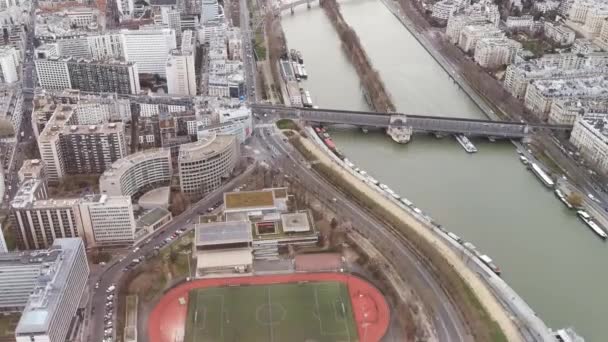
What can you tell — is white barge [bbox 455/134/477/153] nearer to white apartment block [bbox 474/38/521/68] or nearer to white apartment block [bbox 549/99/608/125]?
white apartment block [bbox 549/99/608/125]

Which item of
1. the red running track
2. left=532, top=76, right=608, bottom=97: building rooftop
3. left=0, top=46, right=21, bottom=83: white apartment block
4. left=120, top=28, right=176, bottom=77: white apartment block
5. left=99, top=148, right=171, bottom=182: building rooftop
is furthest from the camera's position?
left=120, top=28, right=176, bottom=77: white apartment block

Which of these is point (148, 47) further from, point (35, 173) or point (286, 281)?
point (286, 281)

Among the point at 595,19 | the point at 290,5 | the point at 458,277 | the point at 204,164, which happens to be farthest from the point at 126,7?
the point at 458,277

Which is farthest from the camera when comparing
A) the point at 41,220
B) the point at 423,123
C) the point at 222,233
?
the point at 423,123

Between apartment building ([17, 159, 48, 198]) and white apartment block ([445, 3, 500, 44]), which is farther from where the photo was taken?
white apartment block ([445, 3, 500, 44])

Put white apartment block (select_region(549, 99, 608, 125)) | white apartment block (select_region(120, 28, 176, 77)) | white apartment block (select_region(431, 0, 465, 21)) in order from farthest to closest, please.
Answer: white apartment block (select_region(431, 0, 465, 21)) < white apartment block (select_region(120, 28, 176, 77)) < white apartment block (select_region(549, 99, 608, 125))

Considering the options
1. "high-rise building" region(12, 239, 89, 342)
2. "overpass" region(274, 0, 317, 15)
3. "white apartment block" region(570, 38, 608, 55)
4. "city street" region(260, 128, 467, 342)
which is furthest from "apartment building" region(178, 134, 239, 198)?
"overpass" region(274, 0, 317, 15)

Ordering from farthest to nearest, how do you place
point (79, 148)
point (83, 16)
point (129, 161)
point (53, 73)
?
point (83, 16) → point (53, 73) → point (79, 148) → point (129, 161)

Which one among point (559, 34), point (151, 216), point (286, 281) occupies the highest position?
point (559, 34)
